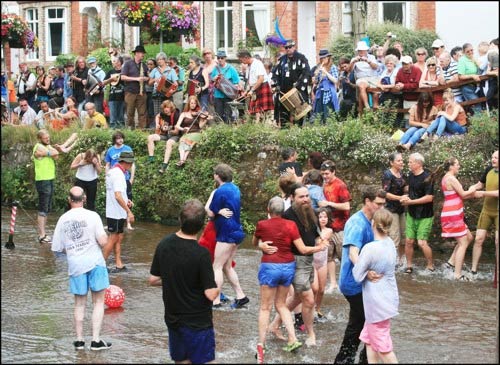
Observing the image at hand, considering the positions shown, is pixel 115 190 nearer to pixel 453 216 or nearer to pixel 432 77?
pixel 453 216

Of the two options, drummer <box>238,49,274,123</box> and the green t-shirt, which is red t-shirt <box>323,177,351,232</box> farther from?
drummer <box>238,49,274,123</box>

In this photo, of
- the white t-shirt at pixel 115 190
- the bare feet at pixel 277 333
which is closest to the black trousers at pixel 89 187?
the white t-shirt at pixel 115 190

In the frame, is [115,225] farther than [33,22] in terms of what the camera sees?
No

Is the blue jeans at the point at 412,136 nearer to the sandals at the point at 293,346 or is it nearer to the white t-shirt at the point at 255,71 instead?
the white t-shirt at the point at 255,71

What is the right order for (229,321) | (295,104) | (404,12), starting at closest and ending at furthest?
(229,321) < (295,104) < (404,12)

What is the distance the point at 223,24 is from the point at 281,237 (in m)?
23.2

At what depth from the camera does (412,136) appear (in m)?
16.7

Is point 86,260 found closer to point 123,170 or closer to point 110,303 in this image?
point 110,303

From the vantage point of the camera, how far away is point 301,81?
18.8 metres

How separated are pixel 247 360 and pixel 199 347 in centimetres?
163

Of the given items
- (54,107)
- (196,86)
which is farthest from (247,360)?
(54,107)

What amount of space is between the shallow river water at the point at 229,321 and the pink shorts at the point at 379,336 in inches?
39.3

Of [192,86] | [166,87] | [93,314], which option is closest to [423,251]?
[93,314]

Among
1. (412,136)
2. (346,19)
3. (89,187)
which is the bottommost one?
(89,187)
